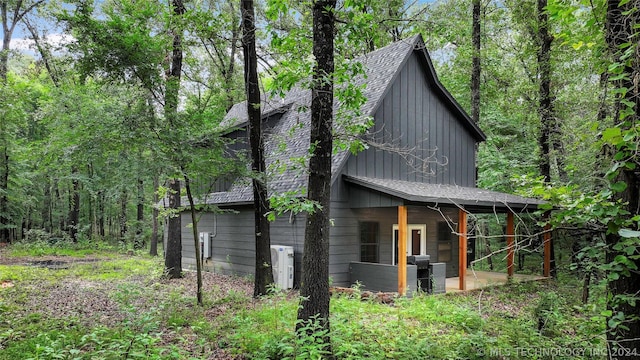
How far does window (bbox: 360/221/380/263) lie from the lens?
36.3ft

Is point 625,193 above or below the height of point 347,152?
below

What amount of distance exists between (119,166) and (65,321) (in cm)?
265

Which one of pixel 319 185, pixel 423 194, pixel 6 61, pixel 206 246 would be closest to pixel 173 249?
pixel 206 246

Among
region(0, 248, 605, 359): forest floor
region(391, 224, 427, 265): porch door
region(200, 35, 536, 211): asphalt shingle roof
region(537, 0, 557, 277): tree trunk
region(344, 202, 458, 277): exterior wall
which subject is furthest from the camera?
region(537, 0, 557, 277): tree trunk

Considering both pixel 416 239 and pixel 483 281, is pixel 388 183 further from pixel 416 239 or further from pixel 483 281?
pixel 483 281

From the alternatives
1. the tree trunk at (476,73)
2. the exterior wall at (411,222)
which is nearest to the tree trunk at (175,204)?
the exterior wall at (411,222)

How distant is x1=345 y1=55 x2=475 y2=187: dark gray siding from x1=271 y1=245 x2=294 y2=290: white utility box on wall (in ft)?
8.43

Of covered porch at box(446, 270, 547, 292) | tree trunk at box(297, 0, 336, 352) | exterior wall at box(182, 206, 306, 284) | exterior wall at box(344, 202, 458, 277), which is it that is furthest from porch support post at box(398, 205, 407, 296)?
tree trunk at box(297, 0, 336, 352)

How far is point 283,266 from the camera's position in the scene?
404 inches

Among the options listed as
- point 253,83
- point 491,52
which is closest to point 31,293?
point 253,83

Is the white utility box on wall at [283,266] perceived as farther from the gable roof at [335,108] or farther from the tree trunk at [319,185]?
the tree trunk at [319,185]

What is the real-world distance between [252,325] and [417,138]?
811 cm

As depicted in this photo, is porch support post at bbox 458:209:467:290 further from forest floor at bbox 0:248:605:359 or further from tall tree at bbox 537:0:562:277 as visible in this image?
tall tree at bbox 537:0:562:277

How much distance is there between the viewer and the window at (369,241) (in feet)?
36.3
